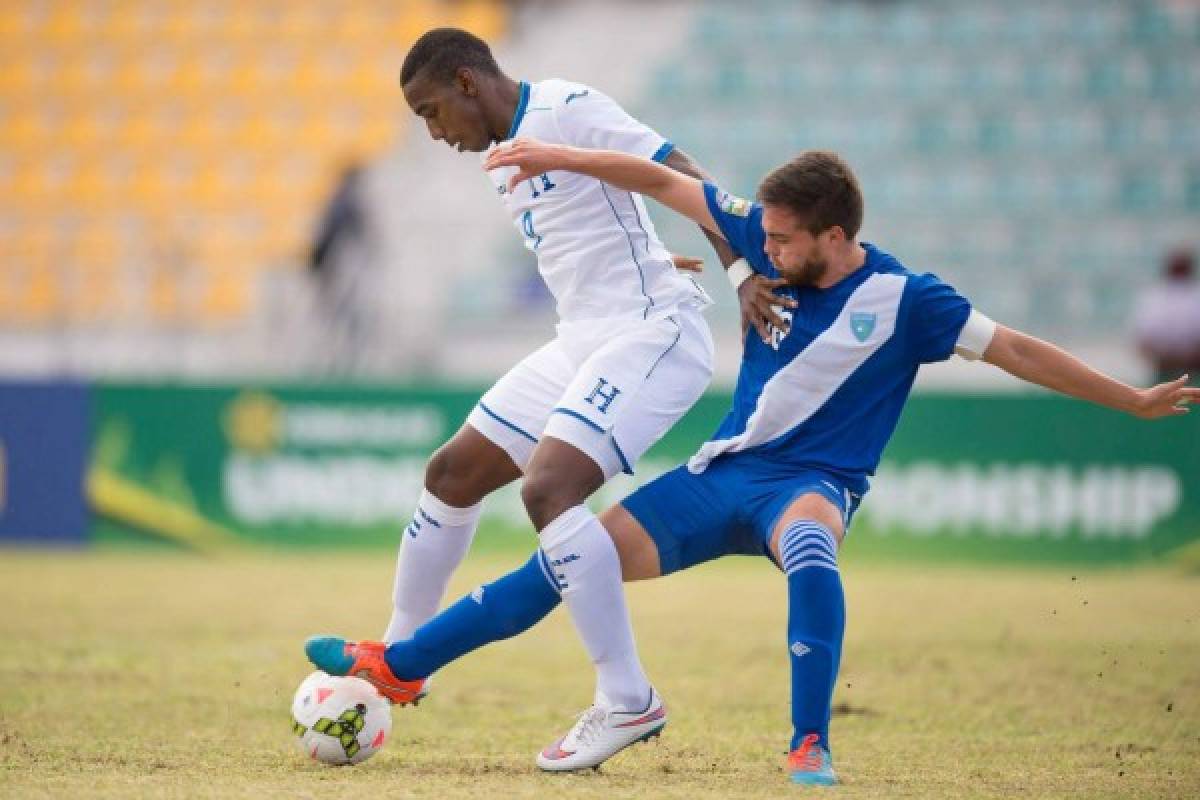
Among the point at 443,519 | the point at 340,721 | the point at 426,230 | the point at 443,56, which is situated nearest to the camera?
the point at 340,721

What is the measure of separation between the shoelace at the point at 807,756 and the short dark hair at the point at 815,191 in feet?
4.89

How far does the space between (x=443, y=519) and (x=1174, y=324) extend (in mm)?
9702

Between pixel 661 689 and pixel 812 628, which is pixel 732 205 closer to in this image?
pixel 812 628

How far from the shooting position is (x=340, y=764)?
5629 mm

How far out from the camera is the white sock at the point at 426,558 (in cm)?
631

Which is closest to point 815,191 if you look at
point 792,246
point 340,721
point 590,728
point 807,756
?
point 792,246

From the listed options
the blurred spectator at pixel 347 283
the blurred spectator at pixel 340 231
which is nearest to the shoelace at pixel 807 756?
the blurred spectator at pixel 347 283

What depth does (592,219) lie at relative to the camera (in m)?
6.09

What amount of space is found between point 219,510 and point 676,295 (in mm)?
9091

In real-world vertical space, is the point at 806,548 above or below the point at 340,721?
above

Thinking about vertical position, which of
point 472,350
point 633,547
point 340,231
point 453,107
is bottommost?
point 633,547

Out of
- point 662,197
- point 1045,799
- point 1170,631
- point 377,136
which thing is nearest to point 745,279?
point 662,197

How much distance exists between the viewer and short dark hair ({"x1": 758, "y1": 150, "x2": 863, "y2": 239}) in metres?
5.33

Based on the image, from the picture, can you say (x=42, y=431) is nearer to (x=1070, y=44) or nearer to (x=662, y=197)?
(x=662, y=197)
